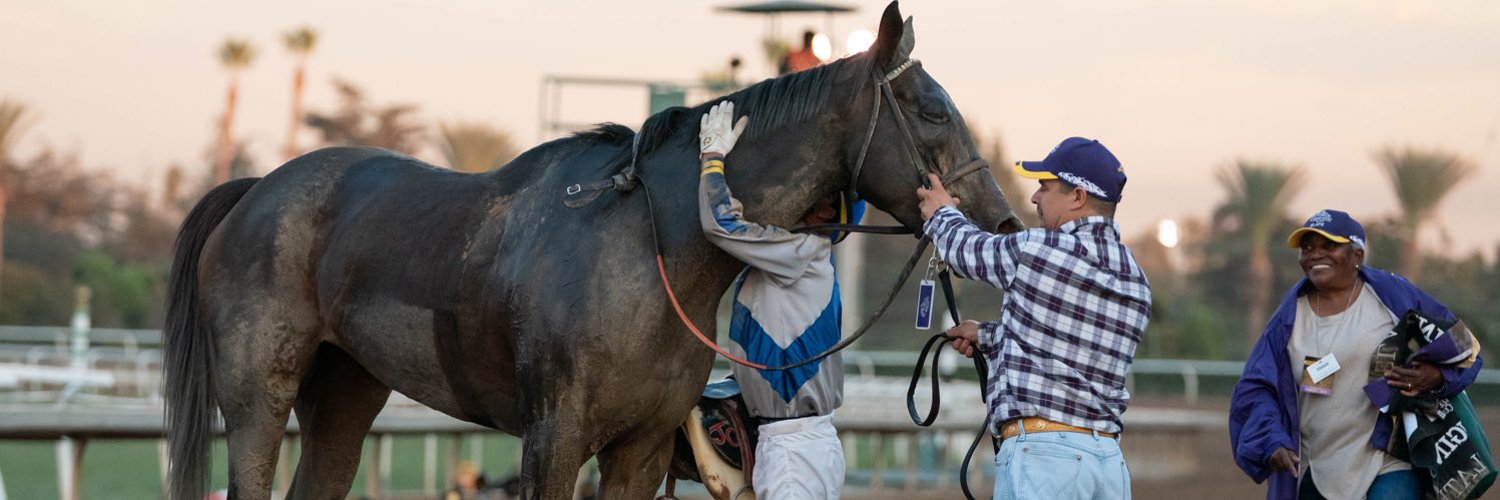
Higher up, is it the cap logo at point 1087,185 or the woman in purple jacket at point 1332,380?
the cap logo at point 1087,185

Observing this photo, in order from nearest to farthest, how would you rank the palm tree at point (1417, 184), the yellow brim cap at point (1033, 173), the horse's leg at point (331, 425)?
the yellow brim cap at point (1033, 173)
the horse's leg at point (331, 425)
the palm tree at point (1417, 184)

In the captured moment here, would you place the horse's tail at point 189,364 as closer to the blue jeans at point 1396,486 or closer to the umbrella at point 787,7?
the blue jeans at point 1396,486

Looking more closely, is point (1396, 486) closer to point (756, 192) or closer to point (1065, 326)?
point (1065, 326)

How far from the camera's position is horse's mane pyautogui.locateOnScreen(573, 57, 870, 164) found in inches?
147

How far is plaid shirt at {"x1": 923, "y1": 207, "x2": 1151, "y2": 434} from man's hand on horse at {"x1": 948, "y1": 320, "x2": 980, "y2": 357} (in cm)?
19

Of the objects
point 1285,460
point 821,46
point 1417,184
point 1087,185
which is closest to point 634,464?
point 1087,185

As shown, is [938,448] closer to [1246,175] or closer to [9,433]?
[9,433]

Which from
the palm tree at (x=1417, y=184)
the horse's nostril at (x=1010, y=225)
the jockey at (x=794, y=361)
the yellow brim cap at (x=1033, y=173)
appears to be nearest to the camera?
the yellow brim cap at (x=1033, y=173)

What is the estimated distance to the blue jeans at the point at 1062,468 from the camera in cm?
332

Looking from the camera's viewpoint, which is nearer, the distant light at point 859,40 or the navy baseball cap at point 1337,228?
the navy baseball cap at point 1337,228

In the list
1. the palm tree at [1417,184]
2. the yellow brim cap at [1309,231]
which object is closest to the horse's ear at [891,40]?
the yellow brim cap at [1309,231]

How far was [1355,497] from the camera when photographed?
4.30m

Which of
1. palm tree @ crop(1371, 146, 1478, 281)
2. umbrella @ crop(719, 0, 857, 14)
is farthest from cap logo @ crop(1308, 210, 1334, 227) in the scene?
palm tree @ crop(1371, 146, 1478, 281)

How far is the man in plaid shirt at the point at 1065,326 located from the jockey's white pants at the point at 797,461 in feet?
2.41
